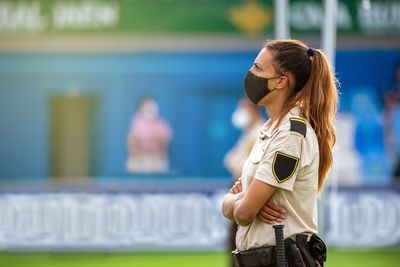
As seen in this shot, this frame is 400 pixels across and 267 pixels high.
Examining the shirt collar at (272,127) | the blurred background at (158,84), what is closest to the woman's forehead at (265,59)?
the shirt collar at (272,127)

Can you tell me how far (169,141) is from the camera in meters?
12.9

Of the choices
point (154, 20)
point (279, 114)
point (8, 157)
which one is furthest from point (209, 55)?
point (279, 114)

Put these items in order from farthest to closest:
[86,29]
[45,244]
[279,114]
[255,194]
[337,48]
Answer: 1. [337,48]
2. [86,29]
3. [45,244]
4. [279,114]
5. [255,194]

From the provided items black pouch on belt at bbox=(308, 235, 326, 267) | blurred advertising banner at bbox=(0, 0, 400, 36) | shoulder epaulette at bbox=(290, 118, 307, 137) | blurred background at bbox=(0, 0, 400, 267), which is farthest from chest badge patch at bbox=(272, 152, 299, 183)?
blurred advertising banner at bbox=(0, 0, 400, 36)

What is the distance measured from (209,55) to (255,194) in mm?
10294

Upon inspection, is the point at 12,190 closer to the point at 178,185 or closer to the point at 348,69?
the point at 178,185

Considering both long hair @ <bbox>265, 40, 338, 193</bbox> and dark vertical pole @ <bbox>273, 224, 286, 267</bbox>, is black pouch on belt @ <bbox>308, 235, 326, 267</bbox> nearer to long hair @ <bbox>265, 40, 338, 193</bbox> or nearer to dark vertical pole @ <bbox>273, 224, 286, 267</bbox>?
dark vertical pole @ <bbox>273, 224, 286, 267</bbox>

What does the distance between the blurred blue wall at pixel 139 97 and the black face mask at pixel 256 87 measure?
9.95 m

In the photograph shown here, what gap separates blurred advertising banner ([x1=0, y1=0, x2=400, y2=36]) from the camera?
1170 cm

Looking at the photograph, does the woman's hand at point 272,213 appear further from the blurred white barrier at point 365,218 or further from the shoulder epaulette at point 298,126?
the blurred white barrier at point 365,218

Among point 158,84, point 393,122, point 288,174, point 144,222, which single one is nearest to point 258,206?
point 288,174

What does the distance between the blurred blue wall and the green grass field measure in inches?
163

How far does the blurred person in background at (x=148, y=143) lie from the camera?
12664 millimetres

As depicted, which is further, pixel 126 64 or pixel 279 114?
pixel 126 64
